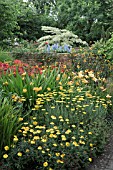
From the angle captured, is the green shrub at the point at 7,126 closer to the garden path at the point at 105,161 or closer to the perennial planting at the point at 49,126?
the perennial planting at the point at 49,126

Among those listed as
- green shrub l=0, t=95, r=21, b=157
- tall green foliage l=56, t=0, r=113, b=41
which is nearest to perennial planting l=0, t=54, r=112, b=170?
green shrub l=0, t=95, r=21, b=157

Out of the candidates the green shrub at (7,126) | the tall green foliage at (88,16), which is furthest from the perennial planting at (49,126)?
the tall green foliage at (88,16)

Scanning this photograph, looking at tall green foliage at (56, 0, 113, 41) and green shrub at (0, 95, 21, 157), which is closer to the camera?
green shrub at (0, 95, 21, 157)

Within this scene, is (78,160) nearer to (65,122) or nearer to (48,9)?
(65,122)

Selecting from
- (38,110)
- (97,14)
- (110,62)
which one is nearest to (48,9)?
(97,14)

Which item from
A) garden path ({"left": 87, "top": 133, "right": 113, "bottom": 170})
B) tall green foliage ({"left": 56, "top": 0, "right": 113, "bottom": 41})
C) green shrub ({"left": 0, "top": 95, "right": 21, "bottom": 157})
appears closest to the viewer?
green shrub ({"left": 0, "top": 95, "right": 21, "bottom": 157})

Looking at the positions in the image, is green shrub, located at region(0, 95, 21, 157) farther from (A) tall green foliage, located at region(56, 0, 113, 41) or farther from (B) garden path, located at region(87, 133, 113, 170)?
(A) tall green foliage, located at region(56, 0, 113, 41)

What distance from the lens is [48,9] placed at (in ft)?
63.4

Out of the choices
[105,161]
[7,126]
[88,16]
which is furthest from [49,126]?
[88,16]

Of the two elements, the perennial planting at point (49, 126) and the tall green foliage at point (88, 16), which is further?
the tall green foliage at point (88, 16)

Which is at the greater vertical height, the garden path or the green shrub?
the green shrub

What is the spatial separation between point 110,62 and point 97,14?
9.41 metres

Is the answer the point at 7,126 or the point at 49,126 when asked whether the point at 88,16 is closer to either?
the point at 49,126

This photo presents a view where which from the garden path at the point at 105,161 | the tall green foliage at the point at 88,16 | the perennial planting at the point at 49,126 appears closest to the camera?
the perennial planting at the point at 49,126
